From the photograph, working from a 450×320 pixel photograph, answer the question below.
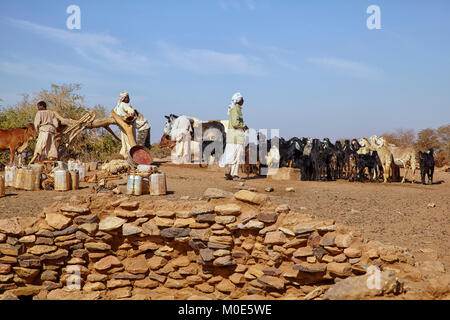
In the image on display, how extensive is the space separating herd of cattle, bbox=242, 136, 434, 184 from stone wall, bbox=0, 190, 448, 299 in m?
6.37

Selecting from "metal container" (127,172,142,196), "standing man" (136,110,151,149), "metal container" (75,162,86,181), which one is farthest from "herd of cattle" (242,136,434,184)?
"metal container" (127,172,142,196)

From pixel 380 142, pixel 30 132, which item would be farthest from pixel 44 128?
pixel 380 142

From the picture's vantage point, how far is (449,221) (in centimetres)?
671

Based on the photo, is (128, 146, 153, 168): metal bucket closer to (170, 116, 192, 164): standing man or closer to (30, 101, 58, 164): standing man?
(30, 101, 58, 164): standing man

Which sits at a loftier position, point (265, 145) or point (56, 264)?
point (265, 145)

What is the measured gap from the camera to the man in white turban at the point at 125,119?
12.0 meters

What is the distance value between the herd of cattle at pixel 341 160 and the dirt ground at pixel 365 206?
2096mm

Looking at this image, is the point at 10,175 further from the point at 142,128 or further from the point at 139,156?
the point at 142,128

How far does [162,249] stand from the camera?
6004 mm

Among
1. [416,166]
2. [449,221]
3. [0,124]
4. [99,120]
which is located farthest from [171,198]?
[0,124]

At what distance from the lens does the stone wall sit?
5.37 metres

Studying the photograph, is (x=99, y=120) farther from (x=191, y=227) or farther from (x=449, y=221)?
(x=449, y=221)

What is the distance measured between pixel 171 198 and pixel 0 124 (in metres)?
10.5
